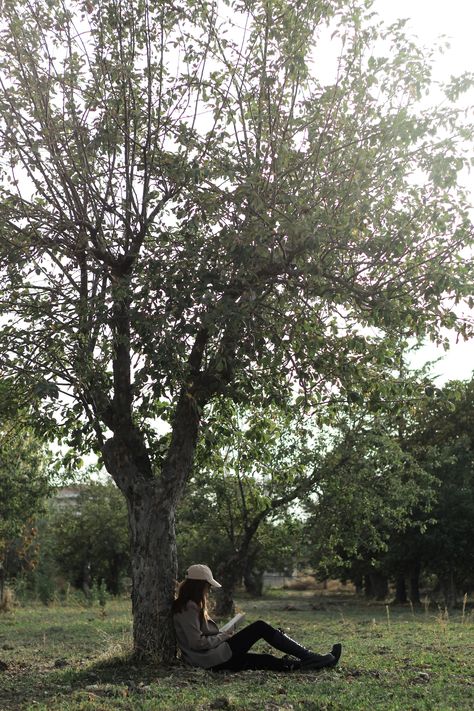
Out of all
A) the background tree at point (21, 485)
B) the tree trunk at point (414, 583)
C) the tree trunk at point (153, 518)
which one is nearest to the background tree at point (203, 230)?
the tree trunk at point (153, 518)

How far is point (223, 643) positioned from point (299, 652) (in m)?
0.93

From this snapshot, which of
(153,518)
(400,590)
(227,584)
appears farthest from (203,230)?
(400,590)

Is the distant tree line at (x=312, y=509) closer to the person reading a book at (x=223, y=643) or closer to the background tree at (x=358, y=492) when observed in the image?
the background tree at (x=358, y=492)

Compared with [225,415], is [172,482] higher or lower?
lower

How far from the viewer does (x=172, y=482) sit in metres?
11.2

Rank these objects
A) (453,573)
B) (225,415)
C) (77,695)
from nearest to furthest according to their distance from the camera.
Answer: (77,695) → (225,415) → (453,573)

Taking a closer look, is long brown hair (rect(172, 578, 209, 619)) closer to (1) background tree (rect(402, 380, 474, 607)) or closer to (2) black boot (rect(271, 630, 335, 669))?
(2) black boot (rect(271, 630, 335, 669))

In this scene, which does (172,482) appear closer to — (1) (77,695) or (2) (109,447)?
(2) (109,447)

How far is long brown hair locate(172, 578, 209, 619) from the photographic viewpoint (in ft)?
34.3

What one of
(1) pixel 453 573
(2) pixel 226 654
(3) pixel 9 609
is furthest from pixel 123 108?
(1) pixel 453 573

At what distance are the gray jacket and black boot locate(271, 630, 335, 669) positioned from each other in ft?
2.03

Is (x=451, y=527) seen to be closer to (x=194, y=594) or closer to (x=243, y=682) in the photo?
(x=194, y=594)

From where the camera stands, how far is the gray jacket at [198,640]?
10156 millimetres

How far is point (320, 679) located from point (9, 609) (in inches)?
826
